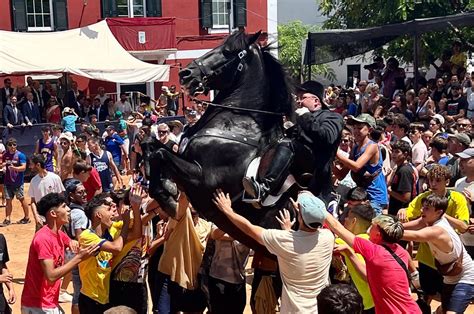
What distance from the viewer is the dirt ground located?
9771 millimetres

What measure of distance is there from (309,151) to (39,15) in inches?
927

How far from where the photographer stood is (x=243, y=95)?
7.41 meters

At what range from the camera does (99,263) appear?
273 inches

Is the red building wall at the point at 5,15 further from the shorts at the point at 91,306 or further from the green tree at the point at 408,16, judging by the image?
the shorts at the point at 91,306

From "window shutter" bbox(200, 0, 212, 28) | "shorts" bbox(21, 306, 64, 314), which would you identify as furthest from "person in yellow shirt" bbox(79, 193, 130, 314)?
"window shutter" bbox(200, 0, 212, 28)

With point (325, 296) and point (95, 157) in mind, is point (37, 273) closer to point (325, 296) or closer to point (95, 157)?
point (325, 296)

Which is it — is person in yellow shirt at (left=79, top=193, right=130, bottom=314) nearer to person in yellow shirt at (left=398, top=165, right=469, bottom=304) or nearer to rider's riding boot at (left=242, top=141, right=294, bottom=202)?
rider's riding boot at (left=242, top=141, right=294, bottom=202)

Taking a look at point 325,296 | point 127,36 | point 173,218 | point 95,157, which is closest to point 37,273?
point 173,218

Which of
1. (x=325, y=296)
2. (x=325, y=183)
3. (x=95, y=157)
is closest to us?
(x=325, y=296)

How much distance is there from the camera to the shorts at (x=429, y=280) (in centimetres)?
772

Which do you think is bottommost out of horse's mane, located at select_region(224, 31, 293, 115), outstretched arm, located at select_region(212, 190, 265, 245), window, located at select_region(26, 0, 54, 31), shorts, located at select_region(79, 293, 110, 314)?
shorts, located at select_region(79, 293, 110, 314)

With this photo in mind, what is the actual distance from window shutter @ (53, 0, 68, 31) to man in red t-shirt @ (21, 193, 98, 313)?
2293 centimetres

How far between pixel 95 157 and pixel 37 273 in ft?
25.2

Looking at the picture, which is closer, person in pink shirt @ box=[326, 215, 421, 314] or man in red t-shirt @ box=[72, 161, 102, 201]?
person in pink shirt @ box=[326, 215, 421, 314]
